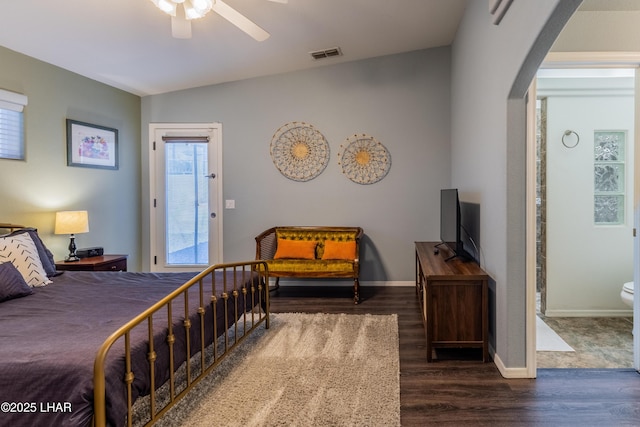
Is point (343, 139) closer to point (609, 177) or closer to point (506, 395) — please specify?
point (609, 177)

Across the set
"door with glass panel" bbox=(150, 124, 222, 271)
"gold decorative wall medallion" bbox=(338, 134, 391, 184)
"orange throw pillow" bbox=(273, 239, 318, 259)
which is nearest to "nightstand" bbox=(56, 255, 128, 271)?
"door with glass panel" bbox=(150, 124, 222, 271)

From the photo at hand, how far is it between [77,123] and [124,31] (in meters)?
1.31

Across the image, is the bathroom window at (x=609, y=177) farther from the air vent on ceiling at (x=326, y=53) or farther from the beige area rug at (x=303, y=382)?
the air vent on ceiling at (x=326, y=53)

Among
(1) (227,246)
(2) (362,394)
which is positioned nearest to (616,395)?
(2) (362,394)

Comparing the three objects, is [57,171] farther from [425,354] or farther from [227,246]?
[425,354]

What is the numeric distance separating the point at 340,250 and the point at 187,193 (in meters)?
2.19

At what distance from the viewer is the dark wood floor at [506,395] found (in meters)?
2.19

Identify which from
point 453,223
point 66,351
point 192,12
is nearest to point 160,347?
point 66,351

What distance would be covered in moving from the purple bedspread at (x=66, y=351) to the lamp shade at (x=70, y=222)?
1.28 m

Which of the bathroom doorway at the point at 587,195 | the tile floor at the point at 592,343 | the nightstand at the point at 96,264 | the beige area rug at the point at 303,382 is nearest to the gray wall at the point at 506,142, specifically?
the tile floor at the point at 592,343

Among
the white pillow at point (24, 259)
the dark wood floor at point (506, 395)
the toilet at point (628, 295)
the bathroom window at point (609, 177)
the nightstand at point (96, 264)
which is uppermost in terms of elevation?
the bathroom window at point (609, 177)

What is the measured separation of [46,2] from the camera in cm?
296

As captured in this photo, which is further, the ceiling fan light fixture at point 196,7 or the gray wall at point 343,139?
the gray wall at point 343,139

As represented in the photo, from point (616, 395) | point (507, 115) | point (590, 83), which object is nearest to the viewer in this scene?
point (616, 395)
